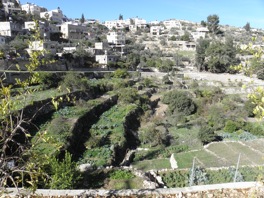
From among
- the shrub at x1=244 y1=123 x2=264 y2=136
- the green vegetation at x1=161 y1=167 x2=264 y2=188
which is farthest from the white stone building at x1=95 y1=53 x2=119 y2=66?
the green vegetation at x1=161 y1=167 x2=264 y2=188

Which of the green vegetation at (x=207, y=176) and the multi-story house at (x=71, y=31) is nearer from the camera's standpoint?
the green vegetation at (x=207, y=176)

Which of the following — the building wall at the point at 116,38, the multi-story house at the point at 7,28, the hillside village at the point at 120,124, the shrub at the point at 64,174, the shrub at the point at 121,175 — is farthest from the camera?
the building wall at the point at 116,38

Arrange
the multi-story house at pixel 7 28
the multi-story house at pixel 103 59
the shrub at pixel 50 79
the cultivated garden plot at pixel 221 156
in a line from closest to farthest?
1. the cultivated garden plot at pixel 221 156
2. the shrub at pixel 50 79
3. the multi-story house at pixel 103 59
4. the multi-story house at pixel 7 28

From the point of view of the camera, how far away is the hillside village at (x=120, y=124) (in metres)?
4.39

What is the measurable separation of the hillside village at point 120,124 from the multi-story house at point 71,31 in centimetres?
1632

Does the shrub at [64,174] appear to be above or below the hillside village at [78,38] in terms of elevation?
below

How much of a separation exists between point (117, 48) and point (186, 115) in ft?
132

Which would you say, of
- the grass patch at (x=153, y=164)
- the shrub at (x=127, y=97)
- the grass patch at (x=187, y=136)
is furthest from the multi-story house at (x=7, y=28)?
the grass patch at (x=153, y=164)

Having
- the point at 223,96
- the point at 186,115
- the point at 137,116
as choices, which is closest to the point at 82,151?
the point at 137,116

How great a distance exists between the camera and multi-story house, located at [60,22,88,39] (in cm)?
7012

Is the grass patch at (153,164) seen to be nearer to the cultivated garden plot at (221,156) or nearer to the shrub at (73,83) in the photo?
the cultivated garden plot at (221,156)

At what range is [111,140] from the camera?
20.7 meters

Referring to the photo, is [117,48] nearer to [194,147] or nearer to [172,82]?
[172,82]

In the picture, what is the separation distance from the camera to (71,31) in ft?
233
